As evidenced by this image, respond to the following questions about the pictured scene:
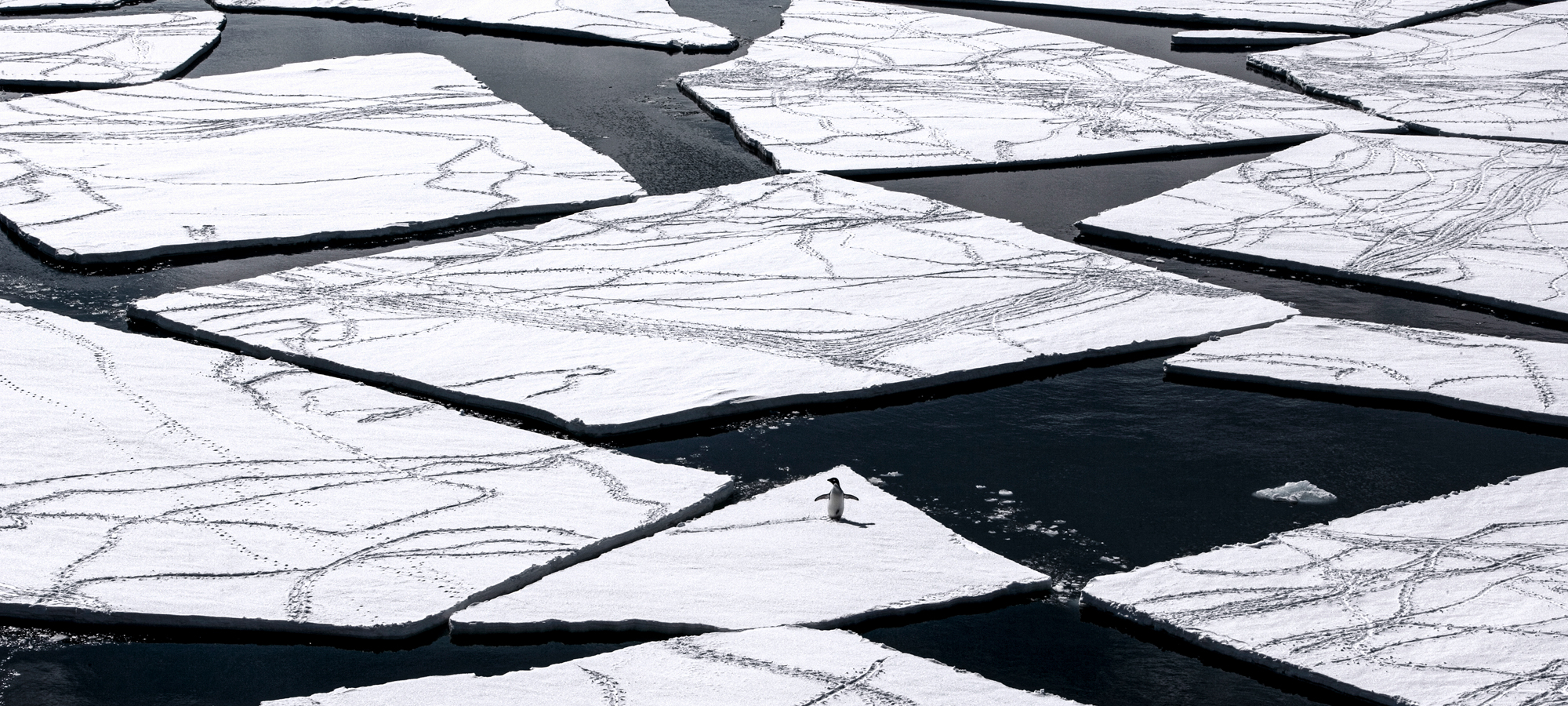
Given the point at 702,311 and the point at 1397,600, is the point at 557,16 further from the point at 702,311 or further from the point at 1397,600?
the point at 1397,600

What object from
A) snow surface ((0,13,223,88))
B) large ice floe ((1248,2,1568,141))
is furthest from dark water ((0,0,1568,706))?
snow surface ((0,13,223,88))

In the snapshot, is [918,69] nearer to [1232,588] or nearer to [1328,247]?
[1328,247]

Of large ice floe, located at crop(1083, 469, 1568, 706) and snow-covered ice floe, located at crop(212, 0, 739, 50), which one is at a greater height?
snow-covered ice floe, located at crop(212, 0, 739, 50)

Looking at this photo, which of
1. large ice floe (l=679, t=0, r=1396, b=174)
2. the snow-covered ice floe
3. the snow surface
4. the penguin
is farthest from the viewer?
the snow-covered ice floe

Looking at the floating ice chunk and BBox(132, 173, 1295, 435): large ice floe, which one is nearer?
the floating ice chunk

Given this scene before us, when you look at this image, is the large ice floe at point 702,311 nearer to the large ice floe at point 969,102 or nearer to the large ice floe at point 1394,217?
the large ice floe at point 1394,217

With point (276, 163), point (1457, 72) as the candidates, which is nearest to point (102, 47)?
point (276, 163)

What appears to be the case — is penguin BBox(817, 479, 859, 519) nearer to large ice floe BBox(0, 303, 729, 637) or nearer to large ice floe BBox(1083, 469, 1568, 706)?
large ice floe BBox(0, 303, 729, 637)
